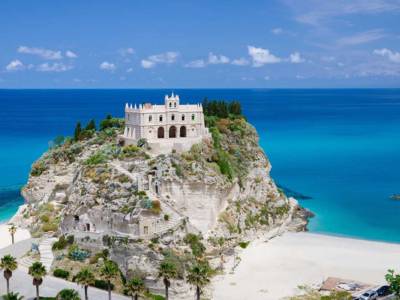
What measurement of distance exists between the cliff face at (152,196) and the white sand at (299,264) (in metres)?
4.03

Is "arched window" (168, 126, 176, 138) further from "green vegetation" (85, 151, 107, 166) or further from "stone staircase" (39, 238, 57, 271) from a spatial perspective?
"stone staircase" (39, 238, 57, 271)

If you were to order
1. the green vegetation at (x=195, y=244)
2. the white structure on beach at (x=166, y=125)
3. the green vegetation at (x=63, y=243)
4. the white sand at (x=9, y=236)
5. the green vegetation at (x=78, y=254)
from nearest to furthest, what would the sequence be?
1. the green vegetation at (x=78, y=254)
2. the green vegetation at (x=195, y=244)
3. the green vegetation at (x=63, y=243)
4. the white structure on beach at (x=166, y=125)
5. the white sand at (x=9, y=236)

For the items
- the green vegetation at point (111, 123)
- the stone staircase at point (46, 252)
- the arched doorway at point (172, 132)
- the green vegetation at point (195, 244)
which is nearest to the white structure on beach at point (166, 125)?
the arched doorway at point (172, 132)

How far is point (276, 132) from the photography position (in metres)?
181

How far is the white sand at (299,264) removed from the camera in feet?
177

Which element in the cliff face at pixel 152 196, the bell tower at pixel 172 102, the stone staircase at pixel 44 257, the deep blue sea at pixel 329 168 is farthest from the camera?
the deep blue sea at pixel 329 168

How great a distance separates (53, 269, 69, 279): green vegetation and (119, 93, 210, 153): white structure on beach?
18.1 metres

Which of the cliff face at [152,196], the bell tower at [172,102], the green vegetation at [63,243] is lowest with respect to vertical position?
the green vegetation at [63,243]

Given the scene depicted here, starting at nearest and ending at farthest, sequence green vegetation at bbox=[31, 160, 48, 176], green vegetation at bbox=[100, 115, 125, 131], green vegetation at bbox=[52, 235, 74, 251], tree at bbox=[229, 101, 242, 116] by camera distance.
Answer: green vegetation at bbox=[52, 235, 74, 251]
green vegetation at bbox=[31, 160, 48, 176]
green vegetation at bbox=[100, 115, 125, 131]
tree at bbox=[229, 101, 242, 116]

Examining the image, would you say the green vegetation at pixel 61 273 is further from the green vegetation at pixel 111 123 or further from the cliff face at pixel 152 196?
the green vegetation at pixel 111 123

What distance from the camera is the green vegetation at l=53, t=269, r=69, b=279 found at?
54972 millimetres

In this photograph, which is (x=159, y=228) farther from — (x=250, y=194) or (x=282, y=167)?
A: (x=282, y=167)

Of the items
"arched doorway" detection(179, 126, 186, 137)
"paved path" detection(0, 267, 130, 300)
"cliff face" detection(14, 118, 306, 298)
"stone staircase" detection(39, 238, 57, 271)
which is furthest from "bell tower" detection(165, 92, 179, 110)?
"paved path" detection(0, 267, 130, 300)

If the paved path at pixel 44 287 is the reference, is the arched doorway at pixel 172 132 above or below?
above
